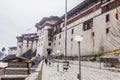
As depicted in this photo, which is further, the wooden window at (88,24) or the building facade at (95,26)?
the wooden window at (88,24)

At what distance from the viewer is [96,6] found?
42844 mm

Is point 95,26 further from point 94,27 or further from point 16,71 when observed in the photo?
point 16,71

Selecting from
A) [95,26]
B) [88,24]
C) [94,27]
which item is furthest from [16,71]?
[88,24]

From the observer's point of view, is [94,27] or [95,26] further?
[94,27]

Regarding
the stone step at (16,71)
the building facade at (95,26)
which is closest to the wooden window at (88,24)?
the building facade at (95,26)

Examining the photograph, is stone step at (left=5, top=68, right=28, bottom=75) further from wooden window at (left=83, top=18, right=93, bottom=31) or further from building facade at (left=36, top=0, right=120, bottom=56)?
wooden window at (left=83, top=18, right=93, bottom=31)

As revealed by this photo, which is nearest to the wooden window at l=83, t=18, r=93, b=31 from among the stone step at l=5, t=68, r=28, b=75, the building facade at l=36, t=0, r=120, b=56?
the building facade at l=36, t=0, r=120, b=56

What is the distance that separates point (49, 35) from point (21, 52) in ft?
97.4

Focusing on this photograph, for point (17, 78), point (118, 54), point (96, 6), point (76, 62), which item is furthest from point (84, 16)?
point (17, 78)

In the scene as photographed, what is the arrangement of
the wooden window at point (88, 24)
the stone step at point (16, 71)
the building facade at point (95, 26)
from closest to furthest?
the stone step at point (16, 71) → the building facade at point (95, 26) → the wooden window at point (88, 24)

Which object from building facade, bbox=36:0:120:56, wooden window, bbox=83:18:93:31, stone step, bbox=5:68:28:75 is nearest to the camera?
stone step, bbox=5:68:28:75

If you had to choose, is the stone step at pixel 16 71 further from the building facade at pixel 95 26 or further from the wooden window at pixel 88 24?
the wooden window at pixel 88 24

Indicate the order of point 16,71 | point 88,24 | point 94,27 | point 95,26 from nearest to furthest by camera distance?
1. point 16,71
2. point 95,26
3. point 94,27
4. point 88,24

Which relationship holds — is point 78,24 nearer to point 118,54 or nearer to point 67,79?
point 118,54
